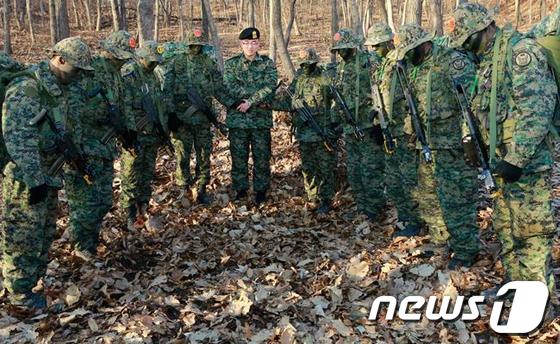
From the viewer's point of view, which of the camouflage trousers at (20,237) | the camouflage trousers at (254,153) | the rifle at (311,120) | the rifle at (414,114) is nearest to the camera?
the camouflage trousers at (20,237)

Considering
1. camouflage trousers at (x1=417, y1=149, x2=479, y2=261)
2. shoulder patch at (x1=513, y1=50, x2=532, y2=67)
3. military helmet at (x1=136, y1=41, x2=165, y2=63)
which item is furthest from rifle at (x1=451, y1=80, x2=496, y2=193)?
military helmet at (x1=136, y1=41, x2=165, y2=63)

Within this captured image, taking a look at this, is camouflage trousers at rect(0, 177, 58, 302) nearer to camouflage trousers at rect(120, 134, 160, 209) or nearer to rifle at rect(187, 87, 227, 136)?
camouflage trousers at rect(120, 134, 160, 209)

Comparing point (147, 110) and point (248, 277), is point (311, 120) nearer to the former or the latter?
point (147, 110)

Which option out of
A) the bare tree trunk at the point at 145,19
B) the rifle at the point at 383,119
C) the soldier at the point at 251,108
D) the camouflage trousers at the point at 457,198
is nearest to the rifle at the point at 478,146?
the camouflage trousers at the point at 457,198

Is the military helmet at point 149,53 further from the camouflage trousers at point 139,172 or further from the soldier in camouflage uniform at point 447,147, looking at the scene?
the soldier in camouflage uniform at point 447,147

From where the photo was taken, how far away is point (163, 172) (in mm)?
8625

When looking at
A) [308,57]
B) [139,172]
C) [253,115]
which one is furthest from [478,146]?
[139,172]

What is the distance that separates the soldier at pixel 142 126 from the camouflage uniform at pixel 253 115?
105 cm

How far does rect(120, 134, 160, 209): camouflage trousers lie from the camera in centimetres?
676

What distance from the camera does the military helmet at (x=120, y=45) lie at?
6270mm

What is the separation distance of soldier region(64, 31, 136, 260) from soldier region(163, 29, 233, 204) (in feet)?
4.24

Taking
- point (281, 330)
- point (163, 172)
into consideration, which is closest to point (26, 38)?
point (163, 172)

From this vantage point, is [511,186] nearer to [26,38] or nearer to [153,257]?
[153,257]

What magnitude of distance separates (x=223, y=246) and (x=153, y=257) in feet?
2.84
